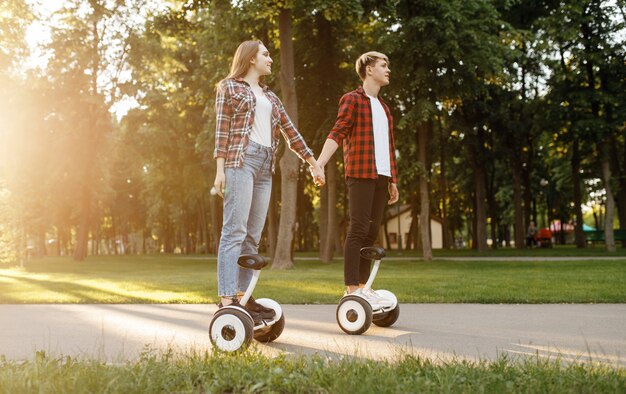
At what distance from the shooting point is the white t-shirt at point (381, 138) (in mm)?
5910

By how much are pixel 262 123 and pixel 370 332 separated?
2011 millimetres

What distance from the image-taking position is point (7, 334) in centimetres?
563

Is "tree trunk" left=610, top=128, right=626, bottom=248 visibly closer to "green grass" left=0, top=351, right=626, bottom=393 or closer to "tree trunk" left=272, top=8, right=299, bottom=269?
"tree trunk" left=272, top=8, right=299, bottom=269

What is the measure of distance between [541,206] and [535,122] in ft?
76.4

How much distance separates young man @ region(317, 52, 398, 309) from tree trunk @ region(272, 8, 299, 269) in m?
11.8

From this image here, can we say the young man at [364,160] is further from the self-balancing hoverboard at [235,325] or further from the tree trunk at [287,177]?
the tree trunk at [287,177]

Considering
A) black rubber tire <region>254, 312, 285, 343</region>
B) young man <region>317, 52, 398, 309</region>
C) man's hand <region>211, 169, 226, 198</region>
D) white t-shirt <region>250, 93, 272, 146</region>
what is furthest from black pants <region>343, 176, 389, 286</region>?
man's hand <region>211, 169, 226, 198</region>

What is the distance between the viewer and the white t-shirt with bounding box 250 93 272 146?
16.7 feet

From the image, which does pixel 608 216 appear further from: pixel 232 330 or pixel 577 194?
pixel 232 330

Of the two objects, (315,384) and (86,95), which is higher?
(86,95)

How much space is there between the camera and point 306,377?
321 centimetres

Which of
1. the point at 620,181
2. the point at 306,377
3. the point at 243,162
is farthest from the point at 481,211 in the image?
the point at 306,377

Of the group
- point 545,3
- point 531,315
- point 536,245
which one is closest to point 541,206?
point 536,245

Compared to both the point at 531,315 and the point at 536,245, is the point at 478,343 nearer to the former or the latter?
the point at 531,315
